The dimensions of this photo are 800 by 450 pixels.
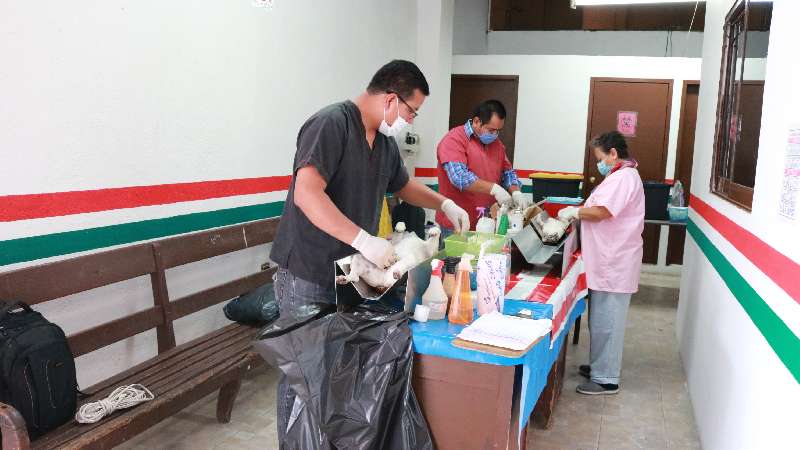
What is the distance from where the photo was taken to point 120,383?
2.36m

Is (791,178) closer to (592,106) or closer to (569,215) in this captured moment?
(569,215)

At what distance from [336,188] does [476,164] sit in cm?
187

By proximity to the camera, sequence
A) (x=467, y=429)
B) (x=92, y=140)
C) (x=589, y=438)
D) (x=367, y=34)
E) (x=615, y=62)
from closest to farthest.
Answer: (x=467, y=429)
(x=92, y=140)
(x=589, y=438)
(x=367, y=34)
(x=615, y=62)

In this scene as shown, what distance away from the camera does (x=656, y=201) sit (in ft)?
17.5

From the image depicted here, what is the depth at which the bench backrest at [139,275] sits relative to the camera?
2250 mm

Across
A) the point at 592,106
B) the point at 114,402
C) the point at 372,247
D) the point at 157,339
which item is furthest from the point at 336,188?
the point at 592,106

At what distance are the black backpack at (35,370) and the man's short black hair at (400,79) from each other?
1469mm

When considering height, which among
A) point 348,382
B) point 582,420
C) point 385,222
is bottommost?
point 582,420

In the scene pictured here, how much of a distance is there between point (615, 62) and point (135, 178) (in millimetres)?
5691

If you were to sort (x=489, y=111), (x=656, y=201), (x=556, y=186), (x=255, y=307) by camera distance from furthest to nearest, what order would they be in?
(x=556, y=186) → (x=656, y=201) → (x=489, y=111) → (x=255, y=307)

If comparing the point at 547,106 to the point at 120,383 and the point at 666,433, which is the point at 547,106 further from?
the point at 120,383

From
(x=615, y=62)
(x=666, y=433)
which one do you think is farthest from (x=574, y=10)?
(x=666, y=433)

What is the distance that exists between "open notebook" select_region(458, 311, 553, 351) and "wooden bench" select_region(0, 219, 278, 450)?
1255 mm

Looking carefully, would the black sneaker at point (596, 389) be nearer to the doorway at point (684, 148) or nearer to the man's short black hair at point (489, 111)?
the man's short black hair at point (489, 111)
